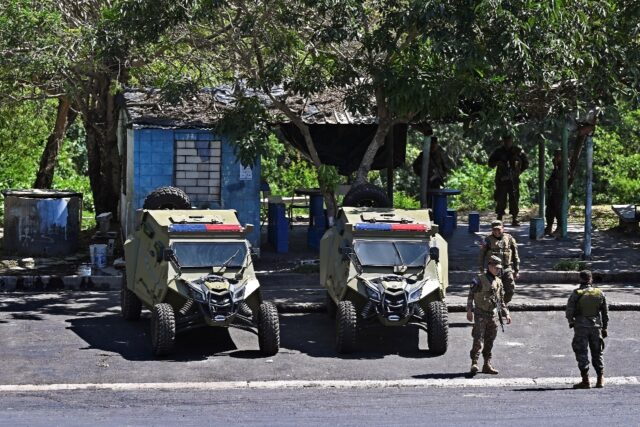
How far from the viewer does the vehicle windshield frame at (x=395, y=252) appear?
55.6 ft

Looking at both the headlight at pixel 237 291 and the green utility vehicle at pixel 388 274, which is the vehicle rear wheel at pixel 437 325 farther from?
the headlight at pixel 237 291

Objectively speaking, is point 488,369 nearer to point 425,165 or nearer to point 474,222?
point 425,165

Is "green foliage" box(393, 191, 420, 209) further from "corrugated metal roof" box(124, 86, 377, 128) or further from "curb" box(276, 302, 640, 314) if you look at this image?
"curb" box(276, 302, 640, 314)

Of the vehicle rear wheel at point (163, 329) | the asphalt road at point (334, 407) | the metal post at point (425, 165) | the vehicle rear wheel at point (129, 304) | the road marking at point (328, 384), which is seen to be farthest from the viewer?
the metal post at point (425, 165)

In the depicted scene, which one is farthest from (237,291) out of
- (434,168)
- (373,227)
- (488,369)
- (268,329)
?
(434,168)

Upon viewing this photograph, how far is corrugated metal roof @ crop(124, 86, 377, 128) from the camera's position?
2325 centimetres

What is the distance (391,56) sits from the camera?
21.0 m

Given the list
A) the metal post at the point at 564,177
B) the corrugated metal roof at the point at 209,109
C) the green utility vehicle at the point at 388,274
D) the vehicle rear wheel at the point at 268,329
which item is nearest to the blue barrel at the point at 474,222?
the metal post at the point at 564,177

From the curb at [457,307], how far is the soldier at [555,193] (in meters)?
6.33

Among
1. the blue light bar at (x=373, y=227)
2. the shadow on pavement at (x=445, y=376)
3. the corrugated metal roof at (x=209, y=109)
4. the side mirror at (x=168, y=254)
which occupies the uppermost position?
the corrugated metal roof at (x=209, y=109)

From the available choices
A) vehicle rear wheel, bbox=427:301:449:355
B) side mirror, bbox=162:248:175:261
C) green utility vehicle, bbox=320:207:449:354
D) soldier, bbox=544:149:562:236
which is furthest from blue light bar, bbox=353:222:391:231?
soldier, bbox=544:149:562:236

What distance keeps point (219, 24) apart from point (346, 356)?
7355mm

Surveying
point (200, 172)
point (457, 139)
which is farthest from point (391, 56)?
point (457, 139)

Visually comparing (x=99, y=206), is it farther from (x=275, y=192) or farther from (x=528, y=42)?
(x=528, y=42)
